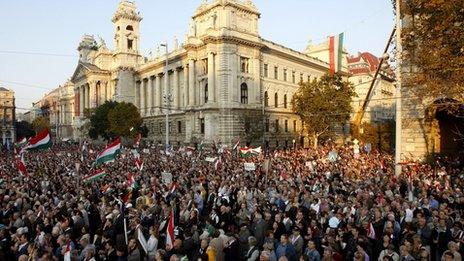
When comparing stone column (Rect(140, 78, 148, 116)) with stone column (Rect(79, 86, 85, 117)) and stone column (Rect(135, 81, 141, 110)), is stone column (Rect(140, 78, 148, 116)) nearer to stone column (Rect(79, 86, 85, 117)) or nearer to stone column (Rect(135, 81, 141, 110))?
stone column (Rect(135, 81, 141, 110))

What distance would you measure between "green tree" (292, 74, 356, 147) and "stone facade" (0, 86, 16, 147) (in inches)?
3315

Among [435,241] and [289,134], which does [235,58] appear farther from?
[435,241]

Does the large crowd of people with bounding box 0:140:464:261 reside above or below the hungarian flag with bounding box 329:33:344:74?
below

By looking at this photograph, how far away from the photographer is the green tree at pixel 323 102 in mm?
47625

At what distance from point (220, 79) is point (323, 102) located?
12.6 meters

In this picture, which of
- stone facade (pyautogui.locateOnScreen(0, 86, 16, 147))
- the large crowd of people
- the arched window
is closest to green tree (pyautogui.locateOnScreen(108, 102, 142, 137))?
the arched window

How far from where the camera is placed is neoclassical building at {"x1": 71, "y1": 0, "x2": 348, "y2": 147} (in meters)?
52.5

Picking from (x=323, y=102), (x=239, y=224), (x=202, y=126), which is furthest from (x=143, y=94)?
(x=239, y=224)

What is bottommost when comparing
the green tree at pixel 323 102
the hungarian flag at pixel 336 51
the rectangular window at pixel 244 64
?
the green tree at pixel 323 102

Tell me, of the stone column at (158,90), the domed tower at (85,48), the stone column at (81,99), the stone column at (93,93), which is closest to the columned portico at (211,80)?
the stone column at (158,90)

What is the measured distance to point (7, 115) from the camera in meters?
117

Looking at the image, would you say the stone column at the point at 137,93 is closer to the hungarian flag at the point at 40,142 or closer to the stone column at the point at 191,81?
the stone column at the point at 191,81

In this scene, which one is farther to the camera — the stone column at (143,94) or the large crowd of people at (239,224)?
the stone column at (143,94)

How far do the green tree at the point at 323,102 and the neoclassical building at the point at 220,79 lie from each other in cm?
491
